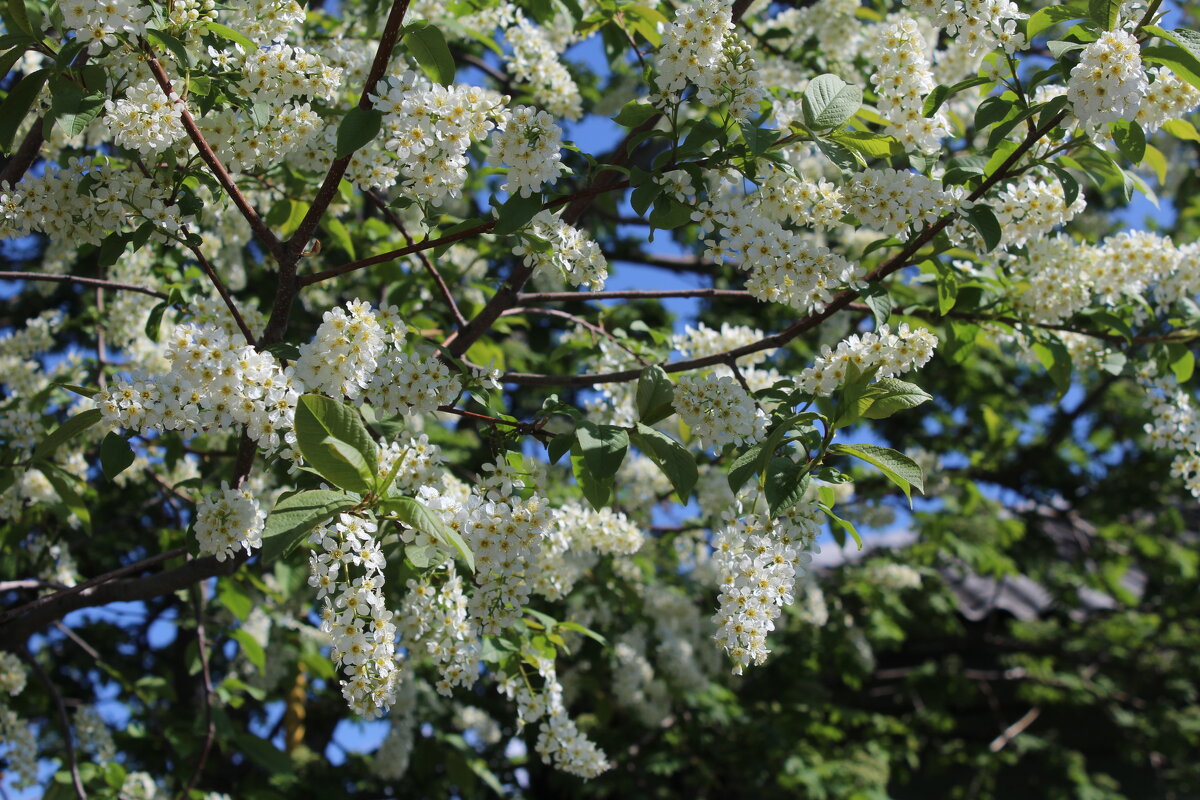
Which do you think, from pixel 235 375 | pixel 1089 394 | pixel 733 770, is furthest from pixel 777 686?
pixel 235 375

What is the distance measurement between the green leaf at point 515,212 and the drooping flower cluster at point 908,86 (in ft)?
3.59

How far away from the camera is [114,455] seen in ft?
6.68

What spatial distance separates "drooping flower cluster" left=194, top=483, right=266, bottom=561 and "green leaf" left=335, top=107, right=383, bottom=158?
2.54 feet

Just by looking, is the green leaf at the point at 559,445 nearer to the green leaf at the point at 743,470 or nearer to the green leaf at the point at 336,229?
the green leaf at the point at 743,470

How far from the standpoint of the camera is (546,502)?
216 centimetres

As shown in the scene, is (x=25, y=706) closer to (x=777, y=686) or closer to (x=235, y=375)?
(x=235, y=375)

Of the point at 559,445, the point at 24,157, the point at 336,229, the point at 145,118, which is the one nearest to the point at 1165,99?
the point at 559,445

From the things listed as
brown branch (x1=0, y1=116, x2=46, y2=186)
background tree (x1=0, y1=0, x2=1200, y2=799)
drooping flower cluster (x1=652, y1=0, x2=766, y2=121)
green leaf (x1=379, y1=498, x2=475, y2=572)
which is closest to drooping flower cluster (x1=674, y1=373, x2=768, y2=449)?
background tree (x1=0, y1=0, x2=1200, y2=799)

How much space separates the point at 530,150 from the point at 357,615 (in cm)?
106

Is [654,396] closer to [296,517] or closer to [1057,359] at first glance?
[296,517]

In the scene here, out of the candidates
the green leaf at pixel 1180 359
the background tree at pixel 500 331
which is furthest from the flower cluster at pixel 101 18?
the green leaf at pixel 1180 359

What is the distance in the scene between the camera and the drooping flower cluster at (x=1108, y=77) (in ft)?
6.49

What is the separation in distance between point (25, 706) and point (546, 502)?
3873mm

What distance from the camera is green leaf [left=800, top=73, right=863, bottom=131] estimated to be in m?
2.12
